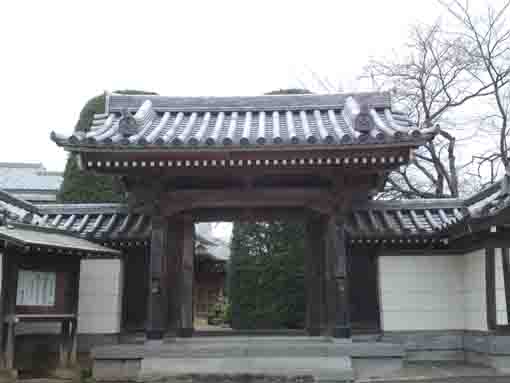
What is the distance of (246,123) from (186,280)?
3278mm

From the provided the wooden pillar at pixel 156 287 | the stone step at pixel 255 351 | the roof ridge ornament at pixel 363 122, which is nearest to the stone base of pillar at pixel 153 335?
the wooden pillar at pixel 156 287

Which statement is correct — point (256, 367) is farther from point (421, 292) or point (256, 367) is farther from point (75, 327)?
point (421, 292)

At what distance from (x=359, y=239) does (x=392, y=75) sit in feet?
32.8

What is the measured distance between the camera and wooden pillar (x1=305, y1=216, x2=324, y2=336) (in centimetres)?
1063

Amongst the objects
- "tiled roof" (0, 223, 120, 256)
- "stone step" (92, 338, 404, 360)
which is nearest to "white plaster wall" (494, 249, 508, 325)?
"stone step" (92, 338, 404, 360)

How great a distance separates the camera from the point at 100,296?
10.4 meters

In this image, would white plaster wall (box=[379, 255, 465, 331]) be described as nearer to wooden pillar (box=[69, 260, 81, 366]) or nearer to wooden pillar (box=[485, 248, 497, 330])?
wooden pillar (box=[485, 248, 497, 330])

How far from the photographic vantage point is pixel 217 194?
945 centimetres

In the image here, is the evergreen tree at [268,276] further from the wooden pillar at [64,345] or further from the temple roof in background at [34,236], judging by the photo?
the wooden pillar at [64,345]

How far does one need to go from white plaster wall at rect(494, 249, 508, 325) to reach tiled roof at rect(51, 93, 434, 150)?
8.16 ft

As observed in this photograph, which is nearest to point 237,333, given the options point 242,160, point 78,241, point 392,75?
point 78,241

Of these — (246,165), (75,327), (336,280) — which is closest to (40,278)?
(75,327)

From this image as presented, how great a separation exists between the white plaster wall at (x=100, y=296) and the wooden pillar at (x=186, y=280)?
46.4 inches

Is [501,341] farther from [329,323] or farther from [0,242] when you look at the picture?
[0,242]
